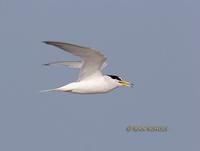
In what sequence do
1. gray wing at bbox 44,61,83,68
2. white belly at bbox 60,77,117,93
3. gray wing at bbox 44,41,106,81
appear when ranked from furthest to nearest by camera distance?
gray wing at bbox 44,61,83,68 → white belly at bbox 60,77,117,93 → gray wing at bbox 44,41,106,81

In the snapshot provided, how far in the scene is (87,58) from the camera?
13.2m

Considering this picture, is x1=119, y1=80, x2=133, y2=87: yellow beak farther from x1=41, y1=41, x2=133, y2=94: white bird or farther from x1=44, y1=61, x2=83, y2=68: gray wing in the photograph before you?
x1=44, y1=61, x2=83, y2=68: gray wing

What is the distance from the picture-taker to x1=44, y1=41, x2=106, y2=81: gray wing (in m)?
11.9

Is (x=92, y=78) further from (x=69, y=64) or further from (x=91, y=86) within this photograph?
(x=69, y=64)

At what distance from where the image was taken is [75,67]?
14.8m

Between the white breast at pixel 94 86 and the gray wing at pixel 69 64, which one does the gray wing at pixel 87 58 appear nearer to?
the white breast at pixel 94 86

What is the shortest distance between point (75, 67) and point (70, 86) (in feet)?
4.42

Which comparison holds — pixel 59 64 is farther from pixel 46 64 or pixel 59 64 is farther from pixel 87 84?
pixel 87 84

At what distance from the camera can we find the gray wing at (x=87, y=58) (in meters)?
11.9

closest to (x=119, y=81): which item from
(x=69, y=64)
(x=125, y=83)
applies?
(x=125, y=83)

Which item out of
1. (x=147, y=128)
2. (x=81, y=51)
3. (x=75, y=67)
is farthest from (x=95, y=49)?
(x=147, y=128)

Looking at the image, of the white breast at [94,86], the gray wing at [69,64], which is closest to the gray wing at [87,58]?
the white breast at [94,86]

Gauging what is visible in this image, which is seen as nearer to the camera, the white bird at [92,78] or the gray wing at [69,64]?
the white bird at [92,78]

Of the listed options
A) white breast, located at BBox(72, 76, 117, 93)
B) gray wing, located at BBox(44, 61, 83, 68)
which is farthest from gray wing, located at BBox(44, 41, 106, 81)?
gray wing, located at BBox(44, 61, 83, 68)
